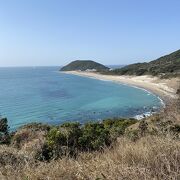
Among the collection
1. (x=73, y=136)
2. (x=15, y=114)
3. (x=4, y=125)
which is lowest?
(x=15, y=114)

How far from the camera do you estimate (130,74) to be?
11644 cm

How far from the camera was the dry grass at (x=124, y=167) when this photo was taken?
2.94 metres

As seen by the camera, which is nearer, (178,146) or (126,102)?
(178,146)

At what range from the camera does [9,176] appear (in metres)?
3.32

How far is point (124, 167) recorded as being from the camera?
3.10 meters

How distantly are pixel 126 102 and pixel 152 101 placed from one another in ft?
14.5

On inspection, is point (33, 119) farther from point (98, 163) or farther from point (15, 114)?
point (98, 163)

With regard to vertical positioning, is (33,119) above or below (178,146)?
below

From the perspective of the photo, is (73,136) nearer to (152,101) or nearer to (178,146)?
(178,146)

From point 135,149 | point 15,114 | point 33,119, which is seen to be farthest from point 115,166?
point 15,114

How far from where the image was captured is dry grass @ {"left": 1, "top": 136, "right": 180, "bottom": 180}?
2.94 m

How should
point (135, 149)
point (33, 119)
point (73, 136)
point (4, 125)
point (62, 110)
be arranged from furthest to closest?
point (62, 110)
point (33, 119)
point (4, 125)
point (73, 136)
point (135, 149)

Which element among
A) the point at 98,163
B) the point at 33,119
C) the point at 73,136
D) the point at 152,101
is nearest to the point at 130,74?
the point at 152,101

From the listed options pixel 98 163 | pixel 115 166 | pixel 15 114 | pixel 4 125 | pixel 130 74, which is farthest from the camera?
pixel 130 74
